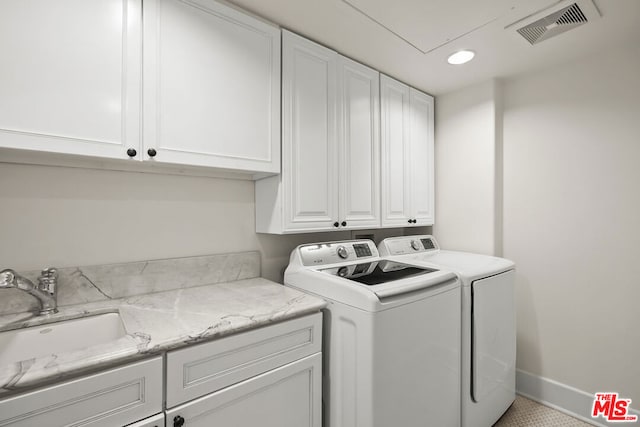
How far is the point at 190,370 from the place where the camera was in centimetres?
95

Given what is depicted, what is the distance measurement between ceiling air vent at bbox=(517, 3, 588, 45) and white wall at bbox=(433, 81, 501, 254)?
522mm

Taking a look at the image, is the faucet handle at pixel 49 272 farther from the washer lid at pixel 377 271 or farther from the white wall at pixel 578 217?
the white wall at pixel 578 217

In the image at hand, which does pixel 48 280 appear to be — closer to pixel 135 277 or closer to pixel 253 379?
pixel 135 277

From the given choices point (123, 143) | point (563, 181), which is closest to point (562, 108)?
point (563, 181)

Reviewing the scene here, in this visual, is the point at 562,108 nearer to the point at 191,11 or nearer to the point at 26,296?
the point at 191,11

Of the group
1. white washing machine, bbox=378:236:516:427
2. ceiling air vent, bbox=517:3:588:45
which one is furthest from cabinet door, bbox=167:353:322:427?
ceiling air vent, bbox=517:3:588:45

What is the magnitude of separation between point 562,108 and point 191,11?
2.34m

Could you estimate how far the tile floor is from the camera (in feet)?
6.04

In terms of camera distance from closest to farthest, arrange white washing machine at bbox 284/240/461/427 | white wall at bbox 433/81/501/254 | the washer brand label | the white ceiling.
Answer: white washing machine at bbox 284/240/461/427 → the white ceiling → the washer brand label → white wall at bbox 433/81/501/254

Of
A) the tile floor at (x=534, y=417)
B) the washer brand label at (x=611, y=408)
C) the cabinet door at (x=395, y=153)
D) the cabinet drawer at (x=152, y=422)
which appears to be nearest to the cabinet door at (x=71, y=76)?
the cabinet drawer at (x=152, y=422)

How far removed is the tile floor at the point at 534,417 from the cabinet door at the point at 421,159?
139cm

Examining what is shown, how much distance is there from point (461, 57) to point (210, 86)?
1581 millimetres

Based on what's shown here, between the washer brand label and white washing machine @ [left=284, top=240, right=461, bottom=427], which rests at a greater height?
white washing machine @ [left=284, top=240, right=461, bottom=427]

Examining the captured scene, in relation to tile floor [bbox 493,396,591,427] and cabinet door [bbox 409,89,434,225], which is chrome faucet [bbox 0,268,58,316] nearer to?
cabinet door [bbox 409,89,434,225]
